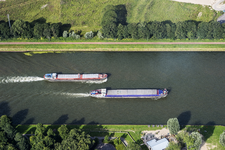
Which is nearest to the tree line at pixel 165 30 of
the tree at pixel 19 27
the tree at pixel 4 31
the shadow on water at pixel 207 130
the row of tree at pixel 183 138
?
the tree at pixel 19 27

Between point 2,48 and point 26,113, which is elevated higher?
point 2,48

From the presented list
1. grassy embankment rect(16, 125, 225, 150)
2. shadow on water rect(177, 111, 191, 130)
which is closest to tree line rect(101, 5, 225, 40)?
shadow on water rect(177, 111, 191, 130)

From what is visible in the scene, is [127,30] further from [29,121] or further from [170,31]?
[29,121]

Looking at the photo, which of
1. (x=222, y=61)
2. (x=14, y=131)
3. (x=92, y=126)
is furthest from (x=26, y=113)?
(x=222, y=61)

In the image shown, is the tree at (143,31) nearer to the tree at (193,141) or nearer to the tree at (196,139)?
the tree at (196,139)

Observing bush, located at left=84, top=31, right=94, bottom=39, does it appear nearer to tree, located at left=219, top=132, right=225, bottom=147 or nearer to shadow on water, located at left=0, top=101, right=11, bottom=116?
shadow on water, located at left=0, top=101, right=11, bottom=116

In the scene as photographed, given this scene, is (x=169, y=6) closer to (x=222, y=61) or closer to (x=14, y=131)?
(x=222, y=61)

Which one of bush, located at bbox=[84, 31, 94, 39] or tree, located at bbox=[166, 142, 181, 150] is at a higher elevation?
bush, located at bbox=[84, 31, 94, 39]
